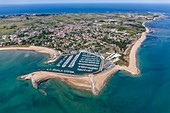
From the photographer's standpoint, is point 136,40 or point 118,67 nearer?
point 118,67

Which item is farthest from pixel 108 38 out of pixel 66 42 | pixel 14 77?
pixel 14 77

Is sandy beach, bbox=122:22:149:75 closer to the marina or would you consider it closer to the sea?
the sea

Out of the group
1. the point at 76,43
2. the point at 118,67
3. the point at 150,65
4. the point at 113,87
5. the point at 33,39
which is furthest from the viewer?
the point at 33,39

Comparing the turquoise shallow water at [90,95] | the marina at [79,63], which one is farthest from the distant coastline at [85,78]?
the marina at [79,63]

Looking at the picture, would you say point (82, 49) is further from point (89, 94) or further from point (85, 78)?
point (89, 94)

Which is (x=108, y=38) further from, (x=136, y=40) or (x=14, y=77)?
(x=14, y=77)

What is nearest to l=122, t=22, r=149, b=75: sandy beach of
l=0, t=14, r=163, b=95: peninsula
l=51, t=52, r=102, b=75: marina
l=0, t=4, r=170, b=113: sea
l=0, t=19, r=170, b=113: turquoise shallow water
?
l=0, t=14, r=163, b=95: peninsula
